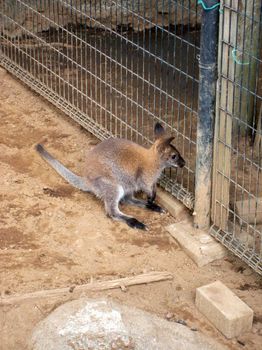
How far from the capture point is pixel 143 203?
6441mm

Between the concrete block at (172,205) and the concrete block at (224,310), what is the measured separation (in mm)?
1118

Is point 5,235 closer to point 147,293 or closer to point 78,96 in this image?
point 147,293

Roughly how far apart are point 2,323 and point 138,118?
3106 millimetres

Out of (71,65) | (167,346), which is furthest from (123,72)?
(167,346)

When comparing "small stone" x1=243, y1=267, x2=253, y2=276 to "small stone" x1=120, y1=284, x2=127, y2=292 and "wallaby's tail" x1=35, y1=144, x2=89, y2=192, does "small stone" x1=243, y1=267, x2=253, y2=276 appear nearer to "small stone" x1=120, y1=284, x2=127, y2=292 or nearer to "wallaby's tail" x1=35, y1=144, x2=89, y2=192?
"small stone" x1=120, y1=284, x2=127, y2=292

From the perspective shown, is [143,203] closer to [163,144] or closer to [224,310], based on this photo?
[163,144]

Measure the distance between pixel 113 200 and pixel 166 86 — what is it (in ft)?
4.46

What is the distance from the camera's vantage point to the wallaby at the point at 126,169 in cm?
623

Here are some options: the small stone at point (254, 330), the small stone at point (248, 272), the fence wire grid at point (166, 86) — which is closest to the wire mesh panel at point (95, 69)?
the fence wire grid at point (166, 86)

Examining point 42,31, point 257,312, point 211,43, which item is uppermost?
point 211,43

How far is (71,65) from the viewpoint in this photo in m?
8.38

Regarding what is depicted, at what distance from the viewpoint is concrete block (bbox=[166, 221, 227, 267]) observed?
5684 millimetres

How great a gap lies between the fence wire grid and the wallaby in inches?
7.0

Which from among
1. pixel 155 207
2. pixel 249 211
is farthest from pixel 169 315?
pixel 155 207
